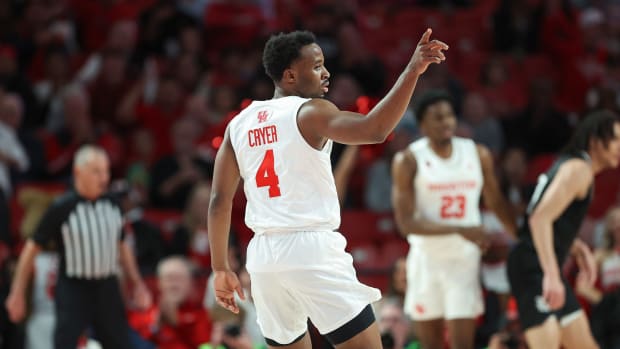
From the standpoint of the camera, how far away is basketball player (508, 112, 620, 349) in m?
6.36

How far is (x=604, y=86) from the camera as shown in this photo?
38.3 feet

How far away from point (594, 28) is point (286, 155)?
29.6ft

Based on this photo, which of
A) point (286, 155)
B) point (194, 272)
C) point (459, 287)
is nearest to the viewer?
point (286, 155)

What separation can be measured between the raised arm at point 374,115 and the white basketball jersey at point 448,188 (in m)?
2.59

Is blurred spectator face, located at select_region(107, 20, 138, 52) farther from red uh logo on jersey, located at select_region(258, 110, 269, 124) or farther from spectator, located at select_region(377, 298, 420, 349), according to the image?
red uh logo on jersey, located at select_region(258, 110, 269, 124)

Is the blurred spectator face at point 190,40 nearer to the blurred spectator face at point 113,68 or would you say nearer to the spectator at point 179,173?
the blurred spectator face at point 113,68

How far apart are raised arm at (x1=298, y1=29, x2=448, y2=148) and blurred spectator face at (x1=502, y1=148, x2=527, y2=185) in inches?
231

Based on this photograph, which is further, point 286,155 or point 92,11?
point 92,11

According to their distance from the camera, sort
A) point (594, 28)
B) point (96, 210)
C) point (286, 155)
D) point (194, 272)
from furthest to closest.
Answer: point (594, 28), point (194, 272), point (96, 210), point (286, 155)

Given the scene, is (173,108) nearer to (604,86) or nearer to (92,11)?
(92,11)

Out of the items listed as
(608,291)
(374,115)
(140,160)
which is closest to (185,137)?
(140,160)

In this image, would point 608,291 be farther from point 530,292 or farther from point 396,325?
point 530,292

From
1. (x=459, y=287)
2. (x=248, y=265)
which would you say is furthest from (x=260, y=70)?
(x=248, y=265)

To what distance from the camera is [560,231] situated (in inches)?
259
